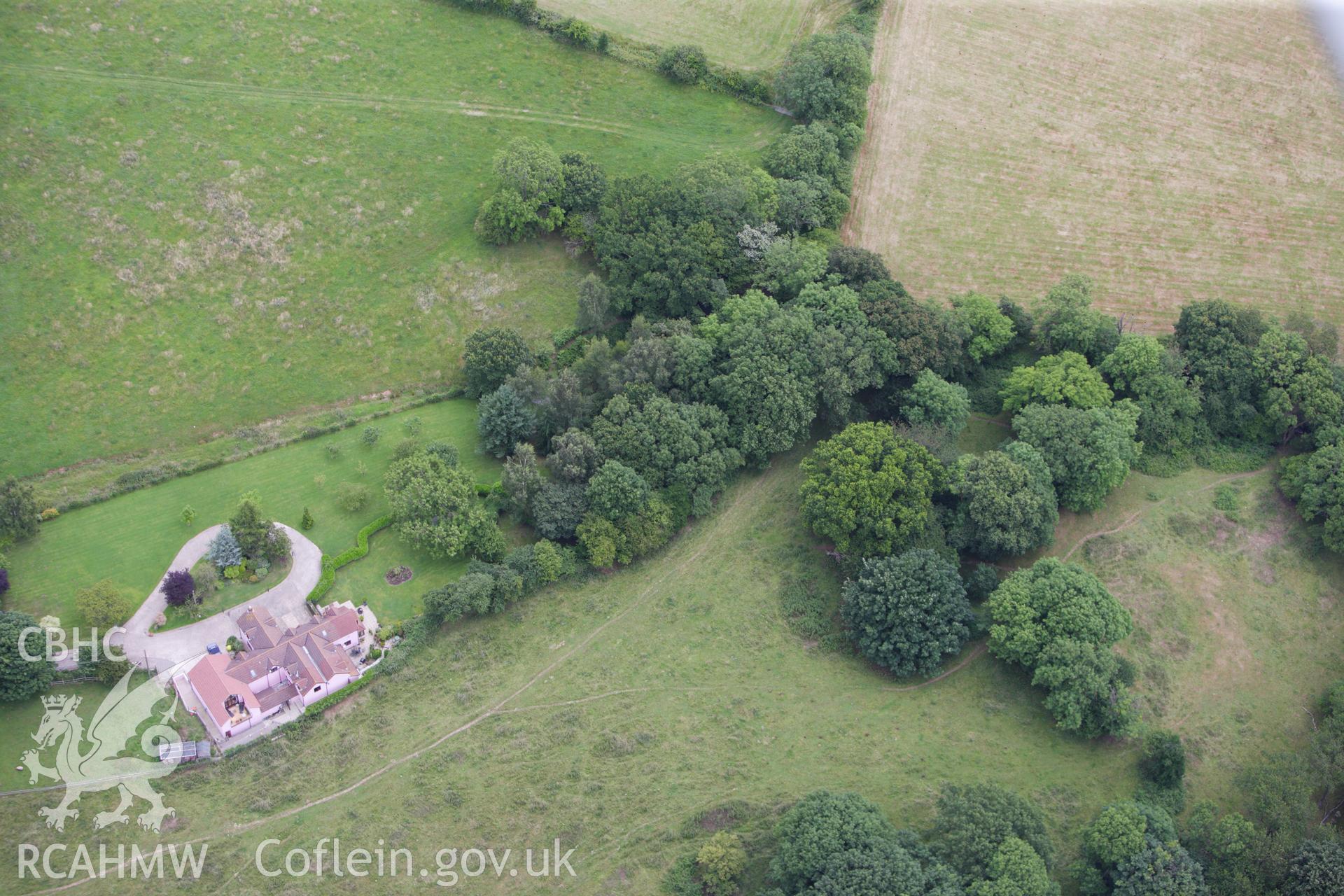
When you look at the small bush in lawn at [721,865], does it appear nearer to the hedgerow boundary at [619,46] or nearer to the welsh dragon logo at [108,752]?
the welsh dragon logo at [108,752]

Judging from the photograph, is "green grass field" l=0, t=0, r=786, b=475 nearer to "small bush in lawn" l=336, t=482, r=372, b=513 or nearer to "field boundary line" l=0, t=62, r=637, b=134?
"field boundary line" l=0, t=62, r=637, b=134

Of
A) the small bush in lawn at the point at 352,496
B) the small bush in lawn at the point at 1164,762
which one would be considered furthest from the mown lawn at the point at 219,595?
the small bush in lawn at the point at 1164,762

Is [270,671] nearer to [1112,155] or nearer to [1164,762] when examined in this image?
[1164,762]

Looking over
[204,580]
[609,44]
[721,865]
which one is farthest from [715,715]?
[609,44]

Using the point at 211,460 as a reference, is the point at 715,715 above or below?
below

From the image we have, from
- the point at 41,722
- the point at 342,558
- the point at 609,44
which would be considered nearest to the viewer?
the point at 41,722

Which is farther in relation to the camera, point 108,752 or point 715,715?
point 715,715
